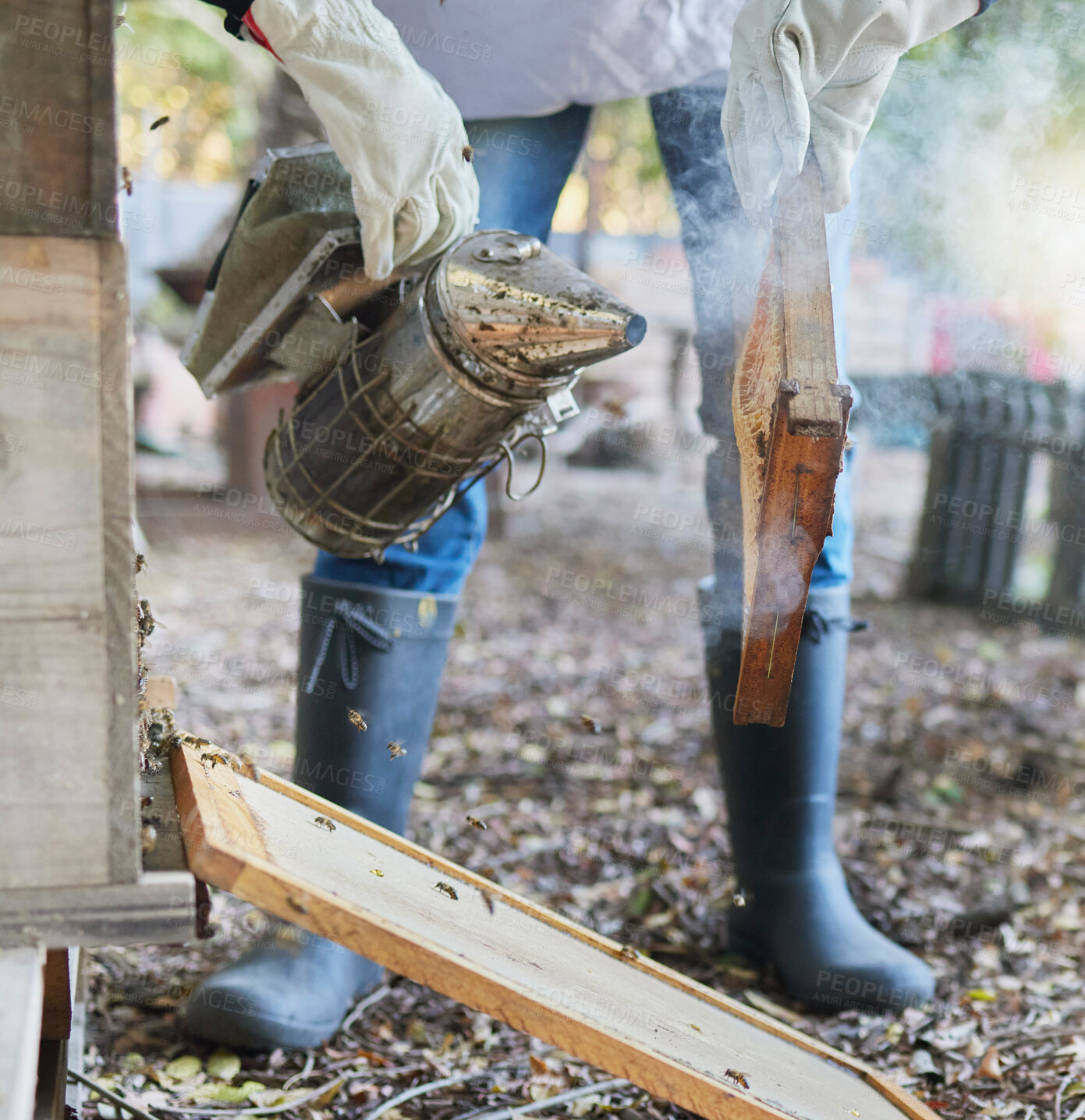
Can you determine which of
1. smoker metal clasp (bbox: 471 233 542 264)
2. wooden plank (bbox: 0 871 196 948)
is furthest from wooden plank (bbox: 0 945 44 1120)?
smoker metal clasp (bbox: 471 233 542 264)

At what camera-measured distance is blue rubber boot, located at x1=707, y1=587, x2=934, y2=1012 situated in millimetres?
1884

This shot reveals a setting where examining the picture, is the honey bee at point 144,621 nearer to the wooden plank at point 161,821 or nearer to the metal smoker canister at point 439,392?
the wooden plank at point 161,821

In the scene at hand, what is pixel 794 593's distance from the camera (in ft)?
4.01

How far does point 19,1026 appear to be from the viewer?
88cm

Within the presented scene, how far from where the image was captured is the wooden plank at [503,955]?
1.03 m

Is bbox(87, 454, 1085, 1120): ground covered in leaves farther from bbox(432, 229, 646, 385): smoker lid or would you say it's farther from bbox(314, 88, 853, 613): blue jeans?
bbox(432, 229, 646, 385): smoker lid

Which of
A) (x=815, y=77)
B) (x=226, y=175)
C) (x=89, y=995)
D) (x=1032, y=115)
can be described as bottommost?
(x=89, y=995)

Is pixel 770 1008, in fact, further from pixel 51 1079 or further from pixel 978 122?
pixel 978 122

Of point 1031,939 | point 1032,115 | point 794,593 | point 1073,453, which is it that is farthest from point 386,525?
point 1073,453

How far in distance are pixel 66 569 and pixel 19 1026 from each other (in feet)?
1.26

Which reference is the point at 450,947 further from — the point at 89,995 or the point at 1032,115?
the point at 1032,115

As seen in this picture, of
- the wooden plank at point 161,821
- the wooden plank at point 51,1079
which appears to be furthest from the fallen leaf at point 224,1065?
the wooden plank at point 161,821

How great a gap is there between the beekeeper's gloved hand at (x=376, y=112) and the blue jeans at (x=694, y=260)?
35 centimetres

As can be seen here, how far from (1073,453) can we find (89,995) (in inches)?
178
